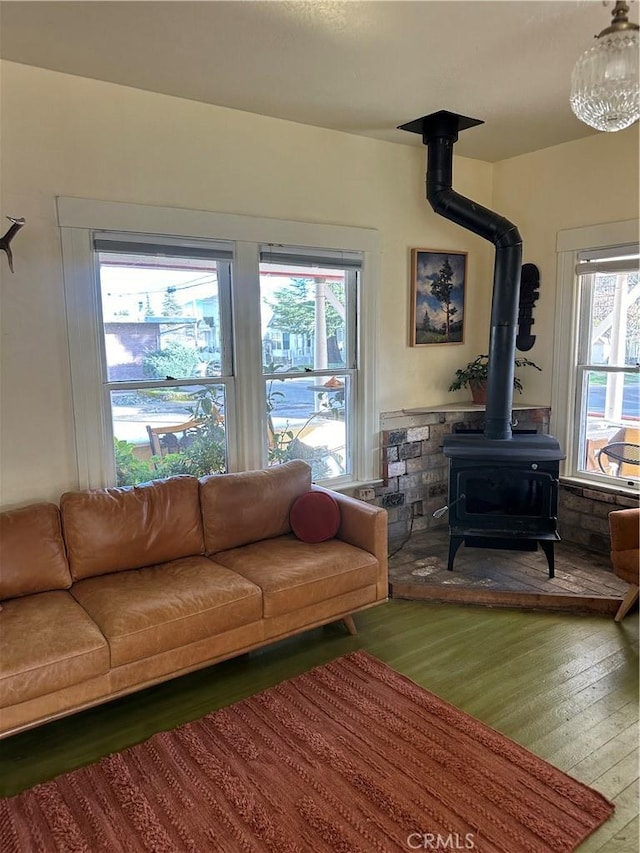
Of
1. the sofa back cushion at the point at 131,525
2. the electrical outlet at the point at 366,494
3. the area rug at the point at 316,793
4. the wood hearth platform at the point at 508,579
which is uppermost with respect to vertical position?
the sofa back cushion at the point at 131,525

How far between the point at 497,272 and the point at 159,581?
2727 millimetres

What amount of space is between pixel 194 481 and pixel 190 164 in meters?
1.67

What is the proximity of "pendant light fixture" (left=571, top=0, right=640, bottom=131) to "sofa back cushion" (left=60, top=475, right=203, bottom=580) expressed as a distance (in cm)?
231

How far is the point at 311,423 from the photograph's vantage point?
12.7 feet

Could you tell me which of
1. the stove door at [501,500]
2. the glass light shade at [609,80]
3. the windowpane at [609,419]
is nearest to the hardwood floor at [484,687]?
the stove door at [501,500]

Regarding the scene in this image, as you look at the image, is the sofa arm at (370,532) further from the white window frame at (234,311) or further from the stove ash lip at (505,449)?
the stove ash lip at (505,449)

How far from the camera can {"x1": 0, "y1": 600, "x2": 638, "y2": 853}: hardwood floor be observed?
7.15 ft

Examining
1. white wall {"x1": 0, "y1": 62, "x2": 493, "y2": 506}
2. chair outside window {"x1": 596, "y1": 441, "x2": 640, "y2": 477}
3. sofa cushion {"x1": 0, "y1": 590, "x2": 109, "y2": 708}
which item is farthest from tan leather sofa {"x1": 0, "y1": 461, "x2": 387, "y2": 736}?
chair outside window {"x1": 596, "y1": 441, "x2": 640, "y2": 477}

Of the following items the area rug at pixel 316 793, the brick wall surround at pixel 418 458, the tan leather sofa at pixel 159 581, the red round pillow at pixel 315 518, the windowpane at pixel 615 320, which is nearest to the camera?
the area rug at pixel 316 793

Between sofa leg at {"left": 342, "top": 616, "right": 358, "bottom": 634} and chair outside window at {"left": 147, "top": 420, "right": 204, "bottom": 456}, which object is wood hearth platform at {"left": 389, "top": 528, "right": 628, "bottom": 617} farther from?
chair outside window at {"left": 147, "top": 420, "right": 204, "bottom": 456}

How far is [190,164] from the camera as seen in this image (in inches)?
125

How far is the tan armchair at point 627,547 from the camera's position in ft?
9.84

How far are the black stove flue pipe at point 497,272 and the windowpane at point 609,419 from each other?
688 millimetres

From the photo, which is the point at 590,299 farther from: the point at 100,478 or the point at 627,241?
the point at 100,478
